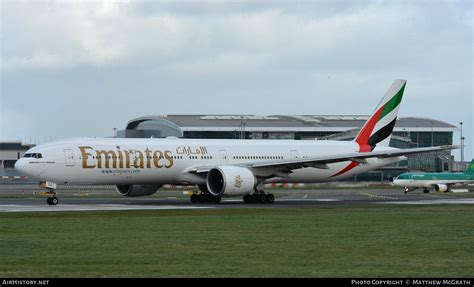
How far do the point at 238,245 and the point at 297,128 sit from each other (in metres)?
109

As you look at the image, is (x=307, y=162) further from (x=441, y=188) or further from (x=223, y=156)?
(x=441, y=188)

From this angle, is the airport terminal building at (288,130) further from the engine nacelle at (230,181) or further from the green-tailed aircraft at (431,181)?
the engine nacelle at (230,181)

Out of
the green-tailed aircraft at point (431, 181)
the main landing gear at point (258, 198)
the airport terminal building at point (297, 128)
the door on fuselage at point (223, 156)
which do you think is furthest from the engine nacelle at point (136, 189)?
the airport terminal building at point (297, 128)

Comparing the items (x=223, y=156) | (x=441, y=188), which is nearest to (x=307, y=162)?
(x=223, y=156)

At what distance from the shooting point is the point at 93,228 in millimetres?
32500

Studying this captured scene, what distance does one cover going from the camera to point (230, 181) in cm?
5403

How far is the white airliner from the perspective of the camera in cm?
5300

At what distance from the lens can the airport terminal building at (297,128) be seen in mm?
126000

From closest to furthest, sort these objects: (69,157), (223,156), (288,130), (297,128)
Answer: (69,157) < (223,156) < (288,130) < (297,128)

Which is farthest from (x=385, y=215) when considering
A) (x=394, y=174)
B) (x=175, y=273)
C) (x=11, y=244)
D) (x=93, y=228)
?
(x=394, y=174)

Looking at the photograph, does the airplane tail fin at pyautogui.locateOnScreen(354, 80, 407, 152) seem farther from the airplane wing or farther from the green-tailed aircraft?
the green-tailed aircraft

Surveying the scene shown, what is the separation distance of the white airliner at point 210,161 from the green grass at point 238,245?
13119 millimetres

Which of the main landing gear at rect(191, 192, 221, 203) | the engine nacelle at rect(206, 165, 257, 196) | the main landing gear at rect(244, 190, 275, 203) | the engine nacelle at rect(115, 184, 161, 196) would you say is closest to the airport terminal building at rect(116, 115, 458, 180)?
the engine nacelle at rect(115, 184, 161, 196)

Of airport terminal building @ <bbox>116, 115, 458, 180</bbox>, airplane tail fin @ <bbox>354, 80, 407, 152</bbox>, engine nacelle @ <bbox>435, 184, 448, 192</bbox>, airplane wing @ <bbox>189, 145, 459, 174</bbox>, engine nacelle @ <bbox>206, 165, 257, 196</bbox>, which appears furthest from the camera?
airport terminal building @ <bbox>116, 115, 458, 180</bbox>
